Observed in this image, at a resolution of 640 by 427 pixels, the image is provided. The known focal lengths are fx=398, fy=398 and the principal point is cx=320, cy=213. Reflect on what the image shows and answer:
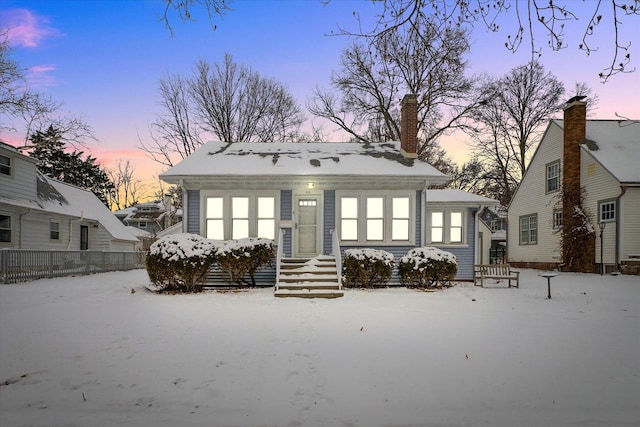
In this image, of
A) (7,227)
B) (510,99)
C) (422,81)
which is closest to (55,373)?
(7,227)

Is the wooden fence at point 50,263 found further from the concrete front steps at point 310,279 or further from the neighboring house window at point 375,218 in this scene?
the neighboring house window at point 375,218

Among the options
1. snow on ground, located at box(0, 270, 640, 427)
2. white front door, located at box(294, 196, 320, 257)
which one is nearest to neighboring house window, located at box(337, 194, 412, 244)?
white front door, located at box(294, 196, 320, 257)

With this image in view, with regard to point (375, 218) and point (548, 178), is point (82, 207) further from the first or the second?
point (548, 178)

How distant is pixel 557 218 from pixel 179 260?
18.9 m

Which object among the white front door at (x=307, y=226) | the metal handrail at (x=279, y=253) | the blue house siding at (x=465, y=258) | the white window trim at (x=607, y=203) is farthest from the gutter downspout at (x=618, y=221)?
the metal handrail at (x=279, y=253)

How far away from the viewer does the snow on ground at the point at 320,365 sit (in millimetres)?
3684

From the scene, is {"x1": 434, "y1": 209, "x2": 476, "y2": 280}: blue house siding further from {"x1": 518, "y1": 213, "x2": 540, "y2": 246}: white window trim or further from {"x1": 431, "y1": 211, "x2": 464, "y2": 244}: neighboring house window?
{"x1": 518, "y1": 213, "x2": 540, "y2": 246}: white window trim

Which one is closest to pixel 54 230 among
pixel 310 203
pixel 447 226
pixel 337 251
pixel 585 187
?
pixel 310 203

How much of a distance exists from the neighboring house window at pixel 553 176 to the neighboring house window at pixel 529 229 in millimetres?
2050

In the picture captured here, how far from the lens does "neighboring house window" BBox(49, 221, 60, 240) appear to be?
21045 millimetres

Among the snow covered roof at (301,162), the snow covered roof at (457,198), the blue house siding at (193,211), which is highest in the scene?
the snow covered roof at (301,162)

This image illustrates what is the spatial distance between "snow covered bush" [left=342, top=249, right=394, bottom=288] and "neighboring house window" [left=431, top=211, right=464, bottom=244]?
392 centimetres

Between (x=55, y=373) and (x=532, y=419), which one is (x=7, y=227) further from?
(x=532, y=419)

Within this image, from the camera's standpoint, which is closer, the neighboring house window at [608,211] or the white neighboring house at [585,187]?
the white neighboring house at [585,187]
